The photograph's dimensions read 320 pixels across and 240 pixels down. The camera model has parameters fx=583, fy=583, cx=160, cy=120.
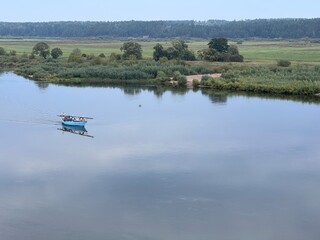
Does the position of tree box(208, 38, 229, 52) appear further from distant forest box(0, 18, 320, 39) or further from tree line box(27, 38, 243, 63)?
distant forest box(0, 18, 320, 39)

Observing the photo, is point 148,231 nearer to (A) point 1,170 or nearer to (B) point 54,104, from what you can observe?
(A) point 1,170

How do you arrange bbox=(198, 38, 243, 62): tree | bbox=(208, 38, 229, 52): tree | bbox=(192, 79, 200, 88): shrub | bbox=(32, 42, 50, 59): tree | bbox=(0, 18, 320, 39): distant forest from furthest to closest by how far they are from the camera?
1. bbox=(0, 18, 320, 39): distant forest
2. bbox=(32, 42, 50, 59): tree
3. bbox=(208, 38, 229, 52): tree
4. bbox=(198, 38, 243, 62): tree
5. bbox=(192, 79, 200, 88): shrub

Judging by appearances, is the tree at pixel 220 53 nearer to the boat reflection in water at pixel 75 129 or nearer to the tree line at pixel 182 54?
the tree line at pixel 182 54

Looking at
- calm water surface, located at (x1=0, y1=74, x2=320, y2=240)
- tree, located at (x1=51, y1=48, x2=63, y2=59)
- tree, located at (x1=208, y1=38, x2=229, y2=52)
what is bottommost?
calm water surface, located at (x1=0, y1=74, x2=320, y2=240)

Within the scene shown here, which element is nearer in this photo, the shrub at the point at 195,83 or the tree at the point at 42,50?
the shrub at the point at 195,83

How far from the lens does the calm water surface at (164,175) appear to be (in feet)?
44.5

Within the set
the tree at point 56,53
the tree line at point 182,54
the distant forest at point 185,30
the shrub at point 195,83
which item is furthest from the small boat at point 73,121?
the distant forest at point 185,30

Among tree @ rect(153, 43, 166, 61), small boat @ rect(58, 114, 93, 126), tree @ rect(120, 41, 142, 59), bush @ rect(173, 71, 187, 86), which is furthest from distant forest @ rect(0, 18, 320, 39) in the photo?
small boat @ rect(58, 114, 93, 126)

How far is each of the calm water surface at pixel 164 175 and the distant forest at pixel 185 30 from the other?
71.3m

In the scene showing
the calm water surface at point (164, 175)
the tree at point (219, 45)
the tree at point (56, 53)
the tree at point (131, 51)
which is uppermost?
the tree at point (219, 45)

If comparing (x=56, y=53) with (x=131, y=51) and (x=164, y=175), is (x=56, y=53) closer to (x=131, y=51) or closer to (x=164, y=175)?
(x=131, y=51)

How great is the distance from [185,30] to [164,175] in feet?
304

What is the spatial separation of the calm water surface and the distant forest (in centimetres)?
7132

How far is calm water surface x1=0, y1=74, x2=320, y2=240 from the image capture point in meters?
13.6
